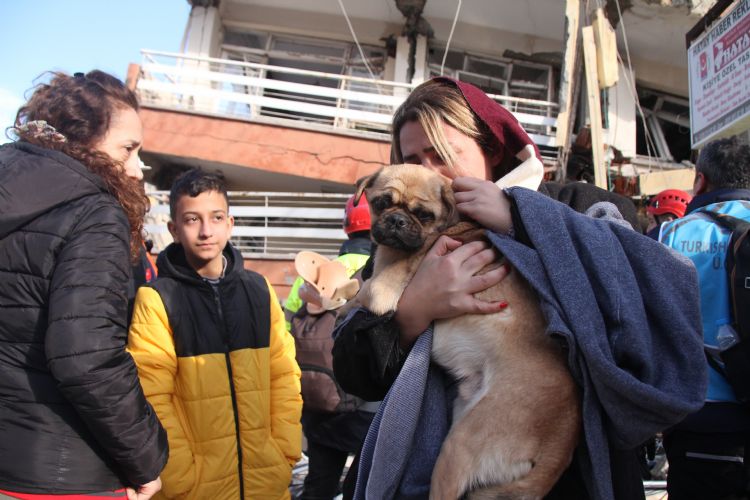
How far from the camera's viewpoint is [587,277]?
1.39 metres

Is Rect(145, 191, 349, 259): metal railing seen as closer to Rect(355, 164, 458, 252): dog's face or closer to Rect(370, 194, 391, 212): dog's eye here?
Rect(370, 194, 391, 212): dog's eye

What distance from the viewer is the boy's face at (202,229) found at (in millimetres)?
3242

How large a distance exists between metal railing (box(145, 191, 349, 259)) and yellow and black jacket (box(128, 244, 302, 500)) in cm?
734

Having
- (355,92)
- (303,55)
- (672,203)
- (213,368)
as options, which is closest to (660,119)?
(355,92)

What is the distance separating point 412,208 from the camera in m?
2.10

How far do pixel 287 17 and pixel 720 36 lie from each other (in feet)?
34.3

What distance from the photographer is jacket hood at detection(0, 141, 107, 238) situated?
194 cm

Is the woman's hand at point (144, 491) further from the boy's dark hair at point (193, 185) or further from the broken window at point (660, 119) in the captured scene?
the broken window at point (660, 119)

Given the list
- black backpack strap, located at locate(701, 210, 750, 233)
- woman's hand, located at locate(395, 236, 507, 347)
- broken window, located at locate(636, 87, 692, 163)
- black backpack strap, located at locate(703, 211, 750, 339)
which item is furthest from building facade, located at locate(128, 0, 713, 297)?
woman's hand, located at locate(395, 236, 507, 347)

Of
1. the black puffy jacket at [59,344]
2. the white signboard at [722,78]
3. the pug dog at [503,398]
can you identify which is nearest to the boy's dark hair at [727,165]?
the white signboard at [722,78]

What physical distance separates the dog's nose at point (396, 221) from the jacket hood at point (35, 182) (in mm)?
1219

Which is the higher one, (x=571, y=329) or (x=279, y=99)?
(x=279, y=99)

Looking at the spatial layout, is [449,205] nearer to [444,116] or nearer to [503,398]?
[444,116]

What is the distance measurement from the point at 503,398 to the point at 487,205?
0.59 meters
